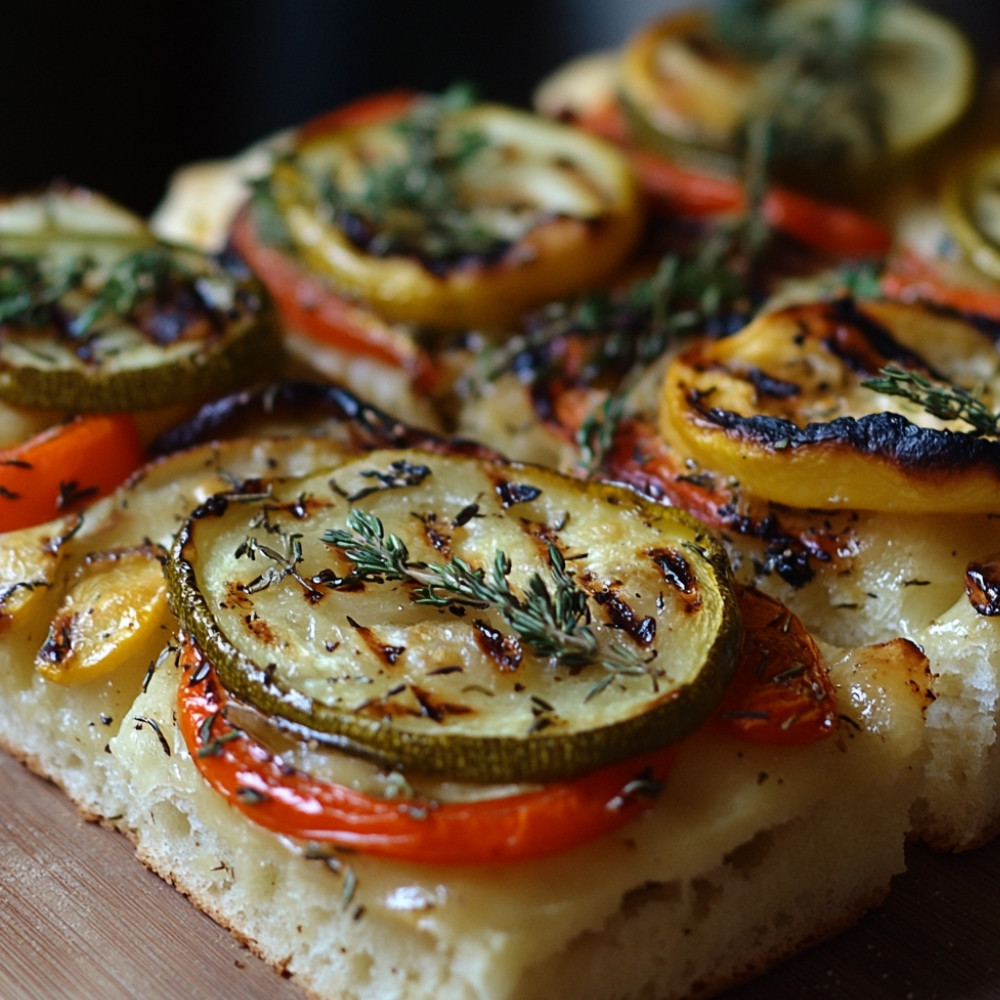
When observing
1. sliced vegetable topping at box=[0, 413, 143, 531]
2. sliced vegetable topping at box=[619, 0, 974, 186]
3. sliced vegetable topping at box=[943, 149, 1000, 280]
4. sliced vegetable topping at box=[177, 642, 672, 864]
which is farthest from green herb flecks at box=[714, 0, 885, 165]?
sliced vegetable topping at box=[177, 642, 672, 864]

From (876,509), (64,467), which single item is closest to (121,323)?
(64,467)

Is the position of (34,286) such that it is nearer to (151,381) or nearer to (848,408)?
(151,381)

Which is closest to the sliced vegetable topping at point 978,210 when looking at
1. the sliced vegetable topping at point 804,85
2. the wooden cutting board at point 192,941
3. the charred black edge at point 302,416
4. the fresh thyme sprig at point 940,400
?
the sliced vegetable topping at point 804,85

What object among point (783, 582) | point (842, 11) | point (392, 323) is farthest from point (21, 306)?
point (842, 11)

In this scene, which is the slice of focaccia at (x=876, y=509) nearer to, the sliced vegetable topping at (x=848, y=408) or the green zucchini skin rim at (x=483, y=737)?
the sliced vegetable topping at (x=848, y=408)

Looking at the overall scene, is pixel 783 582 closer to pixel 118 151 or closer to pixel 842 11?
pixel 842 11
